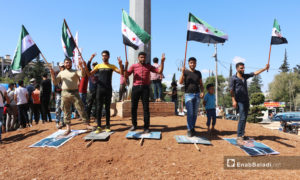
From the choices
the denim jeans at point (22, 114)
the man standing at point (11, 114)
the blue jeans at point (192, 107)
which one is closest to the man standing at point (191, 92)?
the blue jeans at point (192, 107)

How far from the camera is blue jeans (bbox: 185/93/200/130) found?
513 cm

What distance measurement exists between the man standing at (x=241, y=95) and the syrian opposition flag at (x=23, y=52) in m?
6.20

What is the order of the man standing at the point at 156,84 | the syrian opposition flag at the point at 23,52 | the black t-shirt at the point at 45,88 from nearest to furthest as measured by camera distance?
the syrian opposition flag at the point at 23,52 < the black t-shirt at the point at 45,88 < the man standing at the point at 156,84

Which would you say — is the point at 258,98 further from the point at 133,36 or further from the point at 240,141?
the point at 133,36

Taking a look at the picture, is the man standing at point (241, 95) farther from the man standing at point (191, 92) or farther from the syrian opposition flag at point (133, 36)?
the syrian opposition flag at point (133, 36)

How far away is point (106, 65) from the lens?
5.59 meters

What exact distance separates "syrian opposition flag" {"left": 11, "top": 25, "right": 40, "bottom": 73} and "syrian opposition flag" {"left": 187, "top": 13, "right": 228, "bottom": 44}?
198 inches

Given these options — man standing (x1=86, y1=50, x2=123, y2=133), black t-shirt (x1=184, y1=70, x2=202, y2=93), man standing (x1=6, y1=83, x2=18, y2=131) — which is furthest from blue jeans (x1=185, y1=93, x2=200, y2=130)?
man standing (x1=6, y1=83, x2=18, y2=131)

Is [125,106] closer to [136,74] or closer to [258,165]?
[136,74]

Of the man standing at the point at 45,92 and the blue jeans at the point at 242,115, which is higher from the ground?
the man standing at the point at 45,92

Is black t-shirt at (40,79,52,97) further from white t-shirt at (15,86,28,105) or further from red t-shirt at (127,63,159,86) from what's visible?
red t-shirt at (127,63,159,86)

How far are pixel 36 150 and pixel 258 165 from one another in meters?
4.72

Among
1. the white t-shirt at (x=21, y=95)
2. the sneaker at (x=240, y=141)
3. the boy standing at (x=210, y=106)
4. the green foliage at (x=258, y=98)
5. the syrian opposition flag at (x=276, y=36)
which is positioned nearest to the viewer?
the sneaker at (x=240, y=141)

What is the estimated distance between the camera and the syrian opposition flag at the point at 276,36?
20.0 feet
